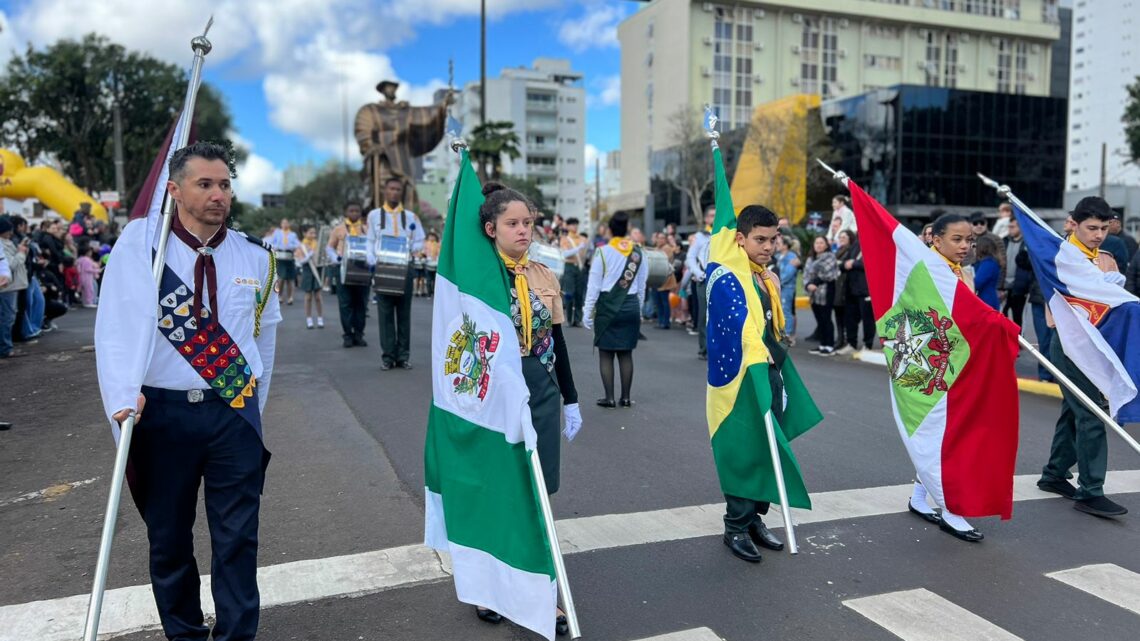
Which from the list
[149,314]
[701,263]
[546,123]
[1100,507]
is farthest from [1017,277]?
[546,123]

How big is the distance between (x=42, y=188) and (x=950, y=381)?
33105 mm

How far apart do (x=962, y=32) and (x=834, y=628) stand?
8924cm

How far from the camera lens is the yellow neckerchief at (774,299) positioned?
4840 mm

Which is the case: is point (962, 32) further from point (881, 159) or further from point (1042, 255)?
point (1042, 255)

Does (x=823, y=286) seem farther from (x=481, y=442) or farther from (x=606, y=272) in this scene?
(x=481, y=442)

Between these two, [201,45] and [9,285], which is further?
[9,285]

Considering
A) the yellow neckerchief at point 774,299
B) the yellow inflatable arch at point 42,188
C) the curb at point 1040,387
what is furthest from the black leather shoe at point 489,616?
the yellow inflatable arch at point 42,188

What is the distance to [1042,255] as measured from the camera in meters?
5.72

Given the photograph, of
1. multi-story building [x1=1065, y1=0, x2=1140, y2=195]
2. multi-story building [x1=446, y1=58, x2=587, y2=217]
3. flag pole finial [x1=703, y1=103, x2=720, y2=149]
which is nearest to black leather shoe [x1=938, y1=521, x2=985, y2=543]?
flag pole finial [x1=703, y1=103, x2=720, y2=149]

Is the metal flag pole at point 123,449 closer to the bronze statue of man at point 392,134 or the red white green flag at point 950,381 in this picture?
the red white green flag at point 950,381

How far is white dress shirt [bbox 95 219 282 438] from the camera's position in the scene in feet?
9.61

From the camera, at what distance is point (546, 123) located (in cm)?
10006

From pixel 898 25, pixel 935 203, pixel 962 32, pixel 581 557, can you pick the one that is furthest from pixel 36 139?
pixel 962 32

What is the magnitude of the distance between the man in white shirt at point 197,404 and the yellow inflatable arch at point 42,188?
30366 millimetres
